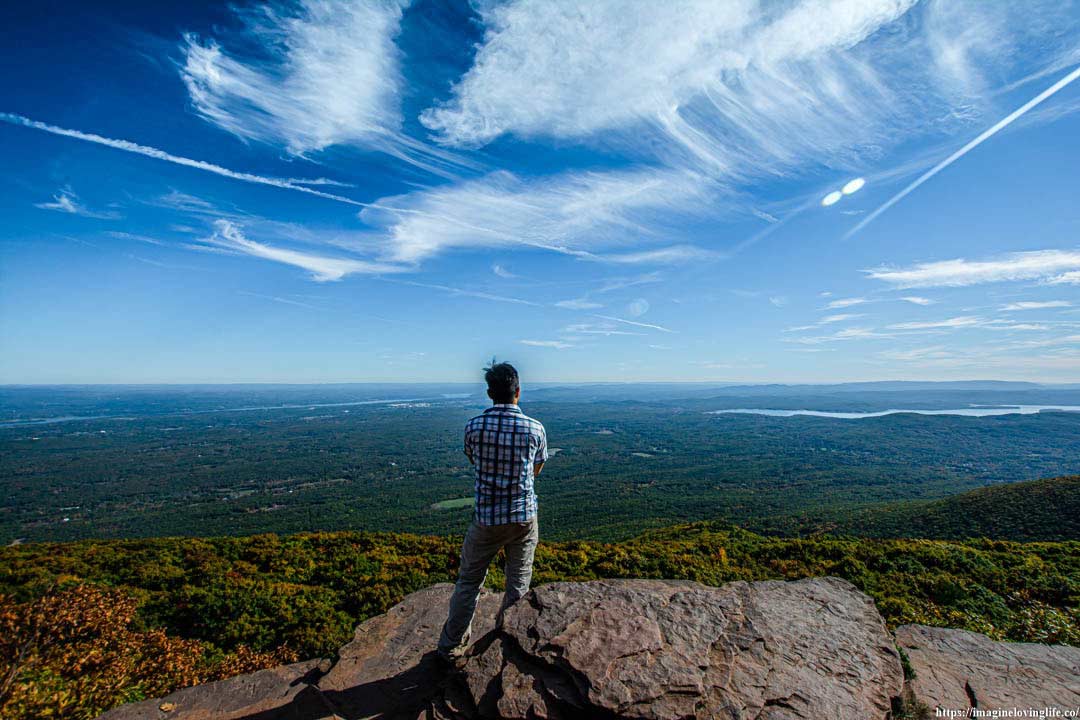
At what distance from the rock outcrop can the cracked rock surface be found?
0.04ft

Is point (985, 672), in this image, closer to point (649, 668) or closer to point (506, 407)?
point (649, 668)

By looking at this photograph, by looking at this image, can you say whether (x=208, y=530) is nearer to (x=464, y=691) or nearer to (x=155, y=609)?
(x=155, y=609)

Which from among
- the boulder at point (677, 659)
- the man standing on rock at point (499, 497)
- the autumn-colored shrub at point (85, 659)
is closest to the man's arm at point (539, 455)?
the man standing on rock at point (499, 497)

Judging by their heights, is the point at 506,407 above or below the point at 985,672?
above

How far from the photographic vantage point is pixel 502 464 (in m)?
3.85

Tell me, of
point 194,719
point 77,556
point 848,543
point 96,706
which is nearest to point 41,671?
point 96,706

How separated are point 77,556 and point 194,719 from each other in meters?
8.00

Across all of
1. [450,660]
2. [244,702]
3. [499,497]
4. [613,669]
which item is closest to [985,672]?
[613,669]

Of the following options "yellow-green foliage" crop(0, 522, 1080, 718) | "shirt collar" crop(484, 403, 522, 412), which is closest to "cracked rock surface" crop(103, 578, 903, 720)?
"yellow-green foliage" crop(0, 522, 1080, 718)

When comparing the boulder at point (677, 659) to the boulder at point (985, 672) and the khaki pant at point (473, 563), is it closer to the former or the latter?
the khaki pant at point (473, 563)

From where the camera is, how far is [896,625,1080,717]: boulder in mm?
3762

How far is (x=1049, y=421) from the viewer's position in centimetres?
14425

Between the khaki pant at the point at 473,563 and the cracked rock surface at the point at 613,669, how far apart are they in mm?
238

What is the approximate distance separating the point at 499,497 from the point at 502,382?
1.05m
